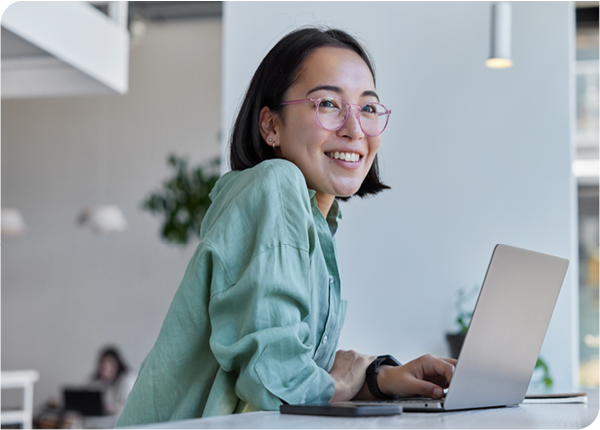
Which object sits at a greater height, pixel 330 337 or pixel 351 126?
pixel 351 126

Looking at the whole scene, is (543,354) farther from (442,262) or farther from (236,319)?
(236,319)

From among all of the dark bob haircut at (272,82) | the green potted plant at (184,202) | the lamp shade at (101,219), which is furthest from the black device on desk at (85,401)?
the dark bob haircut at (272,82)

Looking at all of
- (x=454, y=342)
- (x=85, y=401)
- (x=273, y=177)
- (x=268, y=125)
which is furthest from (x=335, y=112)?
(x=85, y=401)

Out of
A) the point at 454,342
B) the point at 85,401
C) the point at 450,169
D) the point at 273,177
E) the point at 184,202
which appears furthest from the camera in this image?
the point at 85,401

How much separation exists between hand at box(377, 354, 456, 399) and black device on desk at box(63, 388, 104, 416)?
6152 mm

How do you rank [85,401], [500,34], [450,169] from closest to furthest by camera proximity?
1. [500,34]
2. [450,169]
3. [85,401]

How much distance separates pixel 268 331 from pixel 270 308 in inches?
1.3

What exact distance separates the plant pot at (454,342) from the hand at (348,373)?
1.63 meters

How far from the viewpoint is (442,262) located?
2.79m

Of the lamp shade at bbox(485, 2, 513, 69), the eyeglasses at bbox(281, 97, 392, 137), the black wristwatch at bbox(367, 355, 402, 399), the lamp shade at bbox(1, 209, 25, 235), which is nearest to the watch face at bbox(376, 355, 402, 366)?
the black wristwatch at bbox(367, 355, 402, 399)

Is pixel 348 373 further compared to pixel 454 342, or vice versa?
pixel 454 342

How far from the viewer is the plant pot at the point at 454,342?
2.69m

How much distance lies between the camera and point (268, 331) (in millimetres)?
823

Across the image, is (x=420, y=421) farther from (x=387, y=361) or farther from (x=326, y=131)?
(x=326, y=131)
